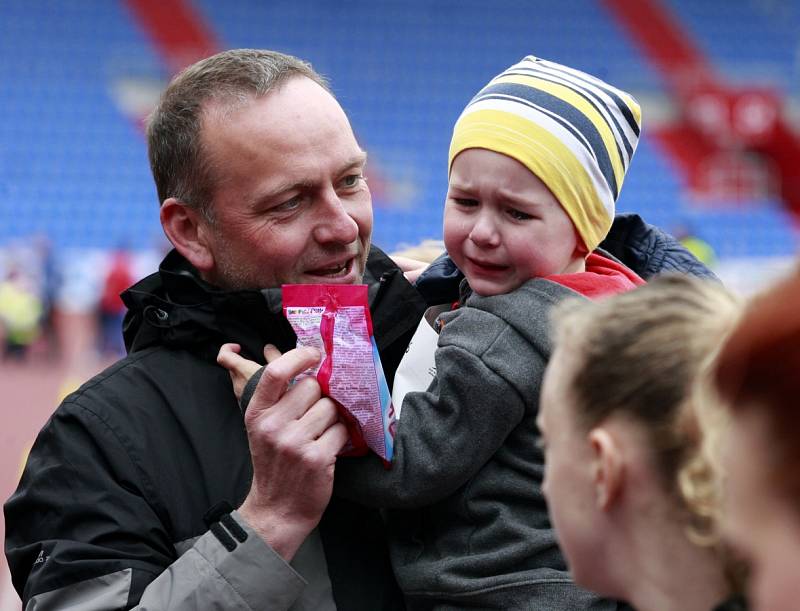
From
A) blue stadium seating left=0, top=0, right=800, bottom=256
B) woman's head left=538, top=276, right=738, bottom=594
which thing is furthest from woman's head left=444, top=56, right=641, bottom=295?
blue stadium seating left=0, top=0, right=800, bottom=256

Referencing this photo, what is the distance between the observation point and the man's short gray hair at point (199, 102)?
7.02 ft

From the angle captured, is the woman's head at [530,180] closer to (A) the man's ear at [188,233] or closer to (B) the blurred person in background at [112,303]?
(A) the man's ear at [188,233]

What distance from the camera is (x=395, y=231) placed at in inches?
574

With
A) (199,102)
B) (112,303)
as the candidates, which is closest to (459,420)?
(199,102)

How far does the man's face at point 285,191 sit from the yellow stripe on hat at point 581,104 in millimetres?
378

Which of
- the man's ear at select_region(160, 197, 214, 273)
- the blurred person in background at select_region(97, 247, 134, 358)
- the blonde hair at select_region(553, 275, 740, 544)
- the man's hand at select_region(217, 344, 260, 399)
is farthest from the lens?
the blurred person in background at select_region(97, 247, 134, 358)

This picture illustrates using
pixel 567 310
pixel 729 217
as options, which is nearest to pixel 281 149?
pixel 567 310

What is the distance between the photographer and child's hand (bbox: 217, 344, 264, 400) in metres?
1.86

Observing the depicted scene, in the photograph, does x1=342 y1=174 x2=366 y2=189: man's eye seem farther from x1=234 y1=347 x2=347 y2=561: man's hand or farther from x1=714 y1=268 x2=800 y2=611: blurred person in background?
x1=714 y1=268 x2=800 y2=611: blurred person in background

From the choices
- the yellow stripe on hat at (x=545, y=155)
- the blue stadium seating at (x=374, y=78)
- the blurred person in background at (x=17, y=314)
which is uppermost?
the yellow stripe on hat at (x=545, y=155)

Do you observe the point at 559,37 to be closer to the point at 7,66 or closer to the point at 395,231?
the point at 395,231

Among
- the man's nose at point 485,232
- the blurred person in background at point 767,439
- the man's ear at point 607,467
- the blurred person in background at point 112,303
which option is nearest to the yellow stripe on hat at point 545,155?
the man's nose at point 485,232

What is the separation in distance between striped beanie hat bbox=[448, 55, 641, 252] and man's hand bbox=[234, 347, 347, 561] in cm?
52

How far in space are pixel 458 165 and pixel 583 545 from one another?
38.9 inches
